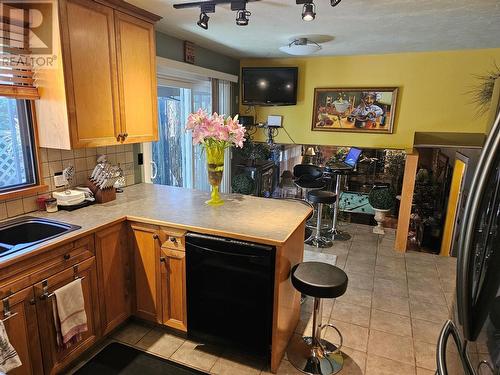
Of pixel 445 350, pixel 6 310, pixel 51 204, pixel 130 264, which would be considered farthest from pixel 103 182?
pixel 445 350

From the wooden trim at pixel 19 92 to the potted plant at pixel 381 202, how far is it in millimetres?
4098

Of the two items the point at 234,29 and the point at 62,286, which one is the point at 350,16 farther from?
the point at 62,286

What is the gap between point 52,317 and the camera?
71.8 inches

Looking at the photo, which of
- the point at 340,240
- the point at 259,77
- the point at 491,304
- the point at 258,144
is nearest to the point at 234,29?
the point at 259,77

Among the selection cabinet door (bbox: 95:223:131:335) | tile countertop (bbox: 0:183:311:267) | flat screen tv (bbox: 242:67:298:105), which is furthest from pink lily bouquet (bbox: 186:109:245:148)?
flat screen tv (bbox: 242:67:298:105)

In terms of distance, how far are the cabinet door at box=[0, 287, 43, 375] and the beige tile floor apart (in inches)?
26.6

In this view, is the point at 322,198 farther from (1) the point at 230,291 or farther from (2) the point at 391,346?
(1) the point at 230,291

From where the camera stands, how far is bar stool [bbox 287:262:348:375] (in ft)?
6.37

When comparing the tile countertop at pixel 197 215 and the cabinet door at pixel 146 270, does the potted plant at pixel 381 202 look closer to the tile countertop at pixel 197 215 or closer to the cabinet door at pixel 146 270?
the tile countertop at pixel 197 215

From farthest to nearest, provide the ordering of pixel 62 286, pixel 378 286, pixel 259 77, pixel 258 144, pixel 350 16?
pixel 258 144, pixel 259 77, pixel 378 286, pixel 350 16, pixel 62 286

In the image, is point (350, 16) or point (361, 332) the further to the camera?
point (350, 16)

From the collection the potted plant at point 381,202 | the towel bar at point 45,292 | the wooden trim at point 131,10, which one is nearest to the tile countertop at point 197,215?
the towel bar at point 45,292

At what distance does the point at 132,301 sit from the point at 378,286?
2.29 meters

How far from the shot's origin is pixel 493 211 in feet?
2.71
